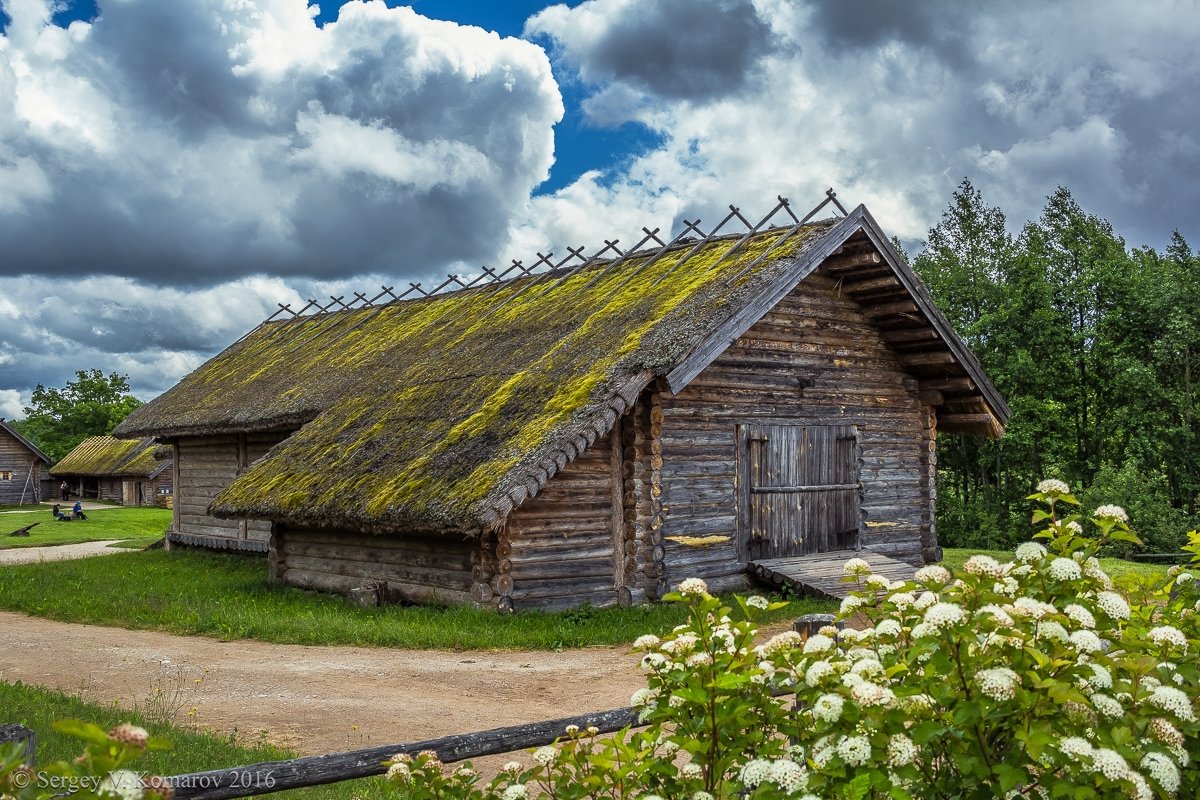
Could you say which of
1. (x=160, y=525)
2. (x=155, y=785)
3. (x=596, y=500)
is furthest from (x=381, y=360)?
(x=160, y=525)

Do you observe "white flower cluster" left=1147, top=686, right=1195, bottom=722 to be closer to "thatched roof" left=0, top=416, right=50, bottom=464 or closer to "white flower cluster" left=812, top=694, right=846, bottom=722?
"white flower cluster" left=812, top=694, right=846, bottom=722

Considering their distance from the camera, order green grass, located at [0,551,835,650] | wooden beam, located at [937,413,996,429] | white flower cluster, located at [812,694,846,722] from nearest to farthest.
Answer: white flower cluster, located at [812,694,846,722] → green grass, located at [0,551,835,650] → wooden beam, located at [937,413,996,429]

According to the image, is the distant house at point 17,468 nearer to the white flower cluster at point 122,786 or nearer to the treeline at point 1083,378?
the treeline at point 1083,378

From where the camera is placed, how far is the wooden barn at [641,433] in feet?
47.4

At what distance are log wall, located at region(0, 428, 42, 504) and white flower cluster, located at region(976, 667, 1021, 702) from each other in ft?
212

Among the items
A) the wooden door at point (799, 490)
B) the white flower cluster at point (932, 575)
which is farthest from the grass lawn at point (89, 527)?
the white flower cluster at point (932, 575)

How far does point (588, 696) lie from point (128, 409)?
3316 inches

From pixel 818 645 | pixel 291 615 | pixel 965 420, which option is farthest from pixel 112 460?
pixel 818 645

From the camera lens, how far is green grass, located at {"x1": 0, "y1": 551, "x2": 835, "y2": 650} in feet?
43.3

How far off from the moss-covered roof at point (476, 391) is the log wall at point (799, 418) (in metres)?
1.27

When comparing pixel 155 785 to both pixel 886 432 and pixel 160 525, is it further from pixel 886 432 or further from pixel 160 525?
pixel 160 525

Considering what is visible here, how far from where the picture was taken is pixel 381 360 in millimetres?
22391

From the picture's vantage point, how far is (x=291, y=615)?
49.6 feet

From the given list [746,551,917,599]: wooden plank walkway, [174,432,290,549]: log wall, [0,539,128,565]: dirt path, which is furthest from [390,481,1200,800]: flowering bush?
[0,539,128,565]: dirt path
